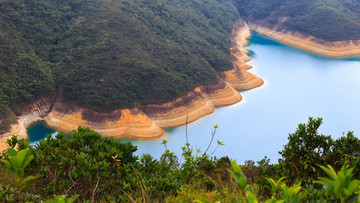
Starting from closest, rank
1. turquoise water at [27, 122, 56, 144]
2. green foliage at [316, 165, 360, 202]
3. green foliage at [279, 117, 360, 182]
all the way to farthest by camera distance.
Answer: green foliage at [316, 165, 360, 202]
green foliage at [279, 117, 360, 182]
turquoise water at [27, 122, 56, 144]

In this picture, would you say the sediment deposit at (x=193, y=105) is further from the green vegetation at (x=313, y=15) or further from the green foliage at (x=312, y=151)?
the green vegetation at (x=313, y=15)

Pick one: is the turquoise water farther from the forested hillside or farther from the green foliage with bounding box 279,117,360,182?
the green foliage with bounding box 279,117,360,182

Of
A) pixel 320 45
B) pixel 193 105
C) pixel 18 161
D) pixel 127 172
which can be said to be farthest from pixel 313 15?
pixel 18 161

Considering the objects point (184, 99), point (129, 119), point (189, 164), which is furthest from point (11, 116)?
point (189, 164)

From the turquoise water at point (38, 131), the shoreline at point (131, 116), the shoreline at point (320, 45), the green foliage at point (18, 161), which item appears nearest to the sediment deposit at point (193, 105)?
the shoreline at point (131, 116)

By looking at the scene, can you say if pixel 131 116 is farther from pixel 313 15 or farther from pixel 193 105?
pixel 313 15

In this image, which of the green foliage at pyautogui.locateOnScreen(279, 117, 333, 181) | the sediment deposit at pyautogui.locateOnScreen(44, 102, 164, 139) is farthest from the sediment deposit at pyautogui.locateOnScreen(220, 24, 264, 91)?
the green foliage at pyautogui.locateOnScreen(279, 117, 333, 181)
